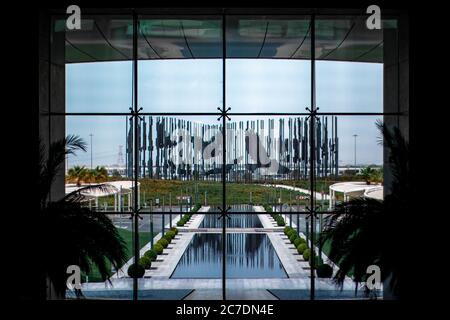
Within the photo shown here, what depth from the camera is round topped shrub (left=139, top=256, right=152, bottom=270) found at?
7.93 m

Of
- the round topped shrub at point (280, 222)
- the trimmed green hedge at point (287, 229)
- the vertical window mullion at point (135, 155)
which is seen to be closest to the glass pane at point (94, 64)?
the vertical window mullion at point (135, 155)

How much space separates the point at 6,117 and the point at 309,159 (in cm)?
432

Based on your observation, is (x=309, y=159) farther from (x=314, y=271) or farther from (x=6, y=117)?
(x=6, y=117)

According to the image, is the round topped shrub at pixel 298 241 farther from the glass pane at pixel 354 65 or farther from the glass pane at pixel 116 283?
the glass pane at pixel 116 283

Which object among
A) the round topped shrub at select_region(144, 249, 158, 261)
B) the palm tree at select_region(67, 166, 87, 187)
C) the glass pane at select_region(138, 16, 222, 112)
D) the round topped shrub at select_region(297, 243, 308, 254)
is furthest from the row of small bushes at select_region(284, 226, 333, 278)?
the palm tree at select_region(67, 166, 87, 187)

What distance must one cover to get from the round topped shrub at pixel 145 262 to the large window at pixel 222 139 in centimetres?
9

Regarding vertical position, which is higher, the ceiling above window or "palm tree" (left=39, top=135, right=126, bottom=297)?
the ceiling above window

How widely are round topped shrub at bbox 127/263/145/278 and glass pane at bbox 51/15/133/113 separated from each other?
7.62 feet

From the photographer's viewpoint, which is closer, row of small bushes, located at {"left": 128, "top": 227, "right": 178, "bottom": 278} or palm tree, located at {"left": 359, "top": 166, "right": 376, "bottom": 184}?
row of small bushes, located at {"left": 128, "top": 227, "right": 178, "bottom": 278}

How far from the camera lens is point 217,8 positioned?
735cm

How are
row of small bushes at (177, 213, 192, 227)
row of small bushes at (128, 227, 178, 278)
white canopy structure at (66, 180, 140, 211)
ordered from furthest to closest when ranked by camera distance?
row of small bushes at (177, 213, 192, 227) → row of small bushes at (128, 227, 178, 278) → white canopy structure at (66, 180, 140, 211)

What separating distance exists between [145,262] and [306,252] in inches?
96.6

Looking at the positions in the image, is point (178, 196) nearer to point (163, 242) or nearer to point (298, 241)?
point (163, 242)

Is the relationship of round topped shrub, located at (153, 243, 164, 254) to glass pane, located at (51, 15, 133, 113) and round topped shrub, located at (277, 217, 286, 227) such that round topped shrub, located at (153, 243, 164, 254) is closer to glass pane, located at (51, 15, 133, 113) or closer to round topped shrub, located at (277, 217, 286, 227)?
round topped shrub, located at (277, 217, 286, 227)
